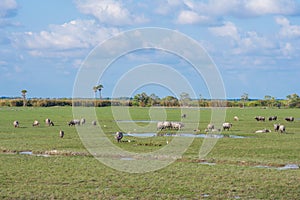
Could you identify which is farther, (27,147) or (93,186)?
(27,147)

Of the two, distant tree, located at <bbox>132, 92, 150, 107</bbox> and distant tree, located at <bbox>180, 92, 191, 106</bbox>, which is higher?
distant tree, located at <bbox>132, 92, 150, 107</bbox>

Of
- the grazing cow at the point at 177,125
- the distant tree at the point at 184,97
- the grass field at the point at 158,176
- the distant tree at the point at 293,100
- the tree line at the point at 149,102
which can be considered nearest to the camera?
the grass field at the point at 158,176

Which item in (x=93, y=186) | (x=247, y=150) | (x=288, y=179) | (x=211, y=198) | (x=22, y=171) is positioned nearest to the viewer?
(x=211, y=198)

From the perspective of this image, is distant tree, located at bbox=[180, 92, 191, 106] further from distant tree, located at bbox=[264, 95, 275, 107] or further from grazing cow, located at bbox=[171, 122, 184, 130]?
distant tree, located at bbox=[264, 95, 275, 107]

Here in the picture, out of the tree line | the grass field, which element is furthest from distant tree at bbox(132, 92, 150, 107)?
the grass field

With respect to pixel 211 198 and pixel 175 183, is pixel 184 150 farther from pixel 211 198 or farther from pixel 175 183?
pixel 211 198

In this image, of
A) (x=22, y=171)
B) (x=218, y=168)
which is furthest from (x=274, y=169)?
(x=22, y=171)

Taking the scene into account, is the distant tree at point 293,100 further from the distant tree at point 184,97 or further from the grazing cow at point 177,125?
the grazing cow at point 177,125

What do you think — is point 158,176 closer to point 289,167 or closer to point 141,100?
point 289,167

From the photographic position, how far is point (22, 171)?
57.5 ft

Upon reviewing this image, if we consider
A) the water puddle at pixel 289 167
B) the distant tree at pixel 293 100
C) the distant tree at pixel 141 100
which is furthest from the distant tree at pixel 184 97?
the distant tree at pixel 293 100

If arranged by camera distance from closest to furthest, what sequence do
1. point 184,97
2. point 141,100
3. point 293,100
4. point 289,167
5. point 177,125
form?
point 289,167 < point 177,125 < point 184,97 < point 141,100 < point 293,100

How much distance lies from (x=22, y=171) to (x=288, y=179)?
9703 millimetres

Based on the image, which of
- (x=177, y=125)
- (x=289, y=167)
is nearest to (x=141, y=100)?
(x=177, y=125)
